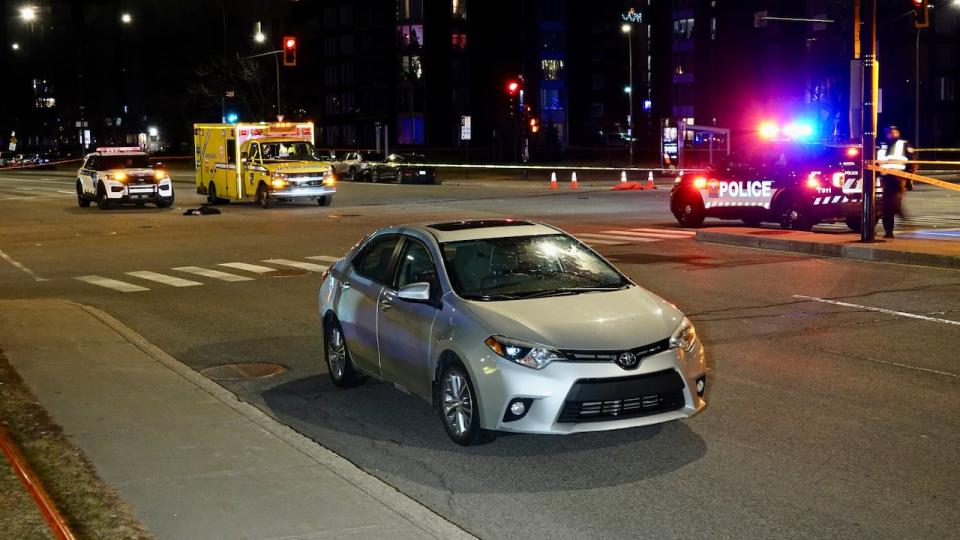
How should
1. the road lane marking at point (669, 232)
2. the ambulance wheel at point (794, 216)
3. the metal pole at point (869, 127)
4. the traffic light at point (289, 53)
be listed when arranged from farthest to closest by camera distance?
the traffic light at point (289, 53) < the road lane marking at point (669, 232) < the ambulance wheel at point (794, 216) < the metal pole at point (869, 127)

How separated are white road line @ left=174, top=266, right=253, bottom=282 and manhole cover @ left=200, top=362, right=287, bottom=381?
272 inches

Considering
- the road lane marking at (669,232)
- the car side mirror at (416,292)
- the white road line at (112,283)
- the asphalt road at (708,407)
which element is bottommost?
the asphalt road at (708,407)

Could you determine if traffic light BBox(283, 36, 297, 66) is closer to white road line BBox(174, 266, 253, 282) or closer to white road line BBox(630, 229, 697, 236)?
white road line BBox(630, 229, 697, 236)

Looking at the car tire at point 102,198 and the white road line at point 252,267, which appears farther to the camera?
the car tire at point 102,198

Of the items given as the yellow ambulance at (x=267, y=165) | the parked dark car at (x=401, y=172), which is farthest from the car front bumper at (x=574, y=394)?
the parked dark car at (x=401, y=172)

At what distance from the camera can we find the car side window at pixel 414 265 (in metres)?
8.35

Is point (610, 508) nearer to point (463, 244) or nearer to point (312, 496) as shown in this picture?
point (312, 496)

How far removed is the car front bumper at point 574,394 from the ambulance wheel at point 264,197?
28892mm

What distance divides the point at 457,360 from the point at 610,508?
5.41 feet

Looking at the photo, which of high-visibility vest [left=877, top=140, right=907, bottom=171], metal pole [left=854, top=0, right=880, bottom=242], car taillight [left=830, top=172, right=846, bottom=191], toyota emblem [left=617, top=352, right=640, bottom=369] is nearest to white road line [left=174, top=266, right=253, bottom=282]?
metal pole [left=854, top=0, right=880, bottom=242]

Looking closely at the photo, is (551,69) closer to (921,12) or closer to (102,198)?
(102,198)

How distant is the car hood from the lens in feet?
23.4

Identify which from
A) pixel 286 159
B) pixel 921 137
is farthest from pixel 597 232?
pixel 921 137

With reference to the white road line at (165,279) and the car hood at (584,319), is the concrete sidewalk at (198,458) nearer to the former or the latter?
the car hood at (584,319)
